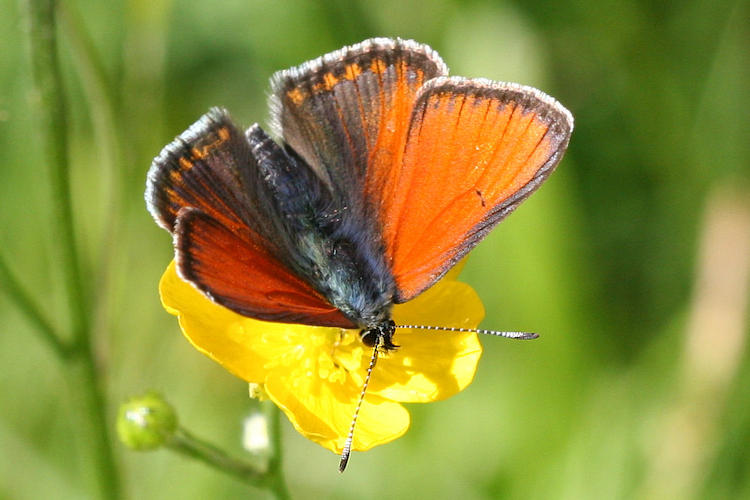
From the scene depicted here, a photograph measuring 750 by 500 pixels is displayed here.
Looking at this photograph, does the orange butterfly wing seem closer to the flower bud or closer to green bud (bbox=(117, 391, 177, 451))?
the flower bud

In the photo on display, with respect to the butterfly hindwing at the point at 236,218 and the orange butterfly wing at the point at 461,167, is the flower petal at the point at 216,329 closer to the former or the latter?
the butterfly hindwing at the point at 236,218

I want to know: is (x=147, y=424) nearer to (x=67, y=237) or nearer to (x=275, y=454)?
(x=275, y=454)

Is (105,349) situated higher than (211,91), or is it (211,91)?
(211,91)

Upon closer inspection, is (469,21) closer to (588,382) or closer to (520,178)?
(588,382)

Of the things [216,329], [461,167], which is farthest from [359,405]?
[461,167]

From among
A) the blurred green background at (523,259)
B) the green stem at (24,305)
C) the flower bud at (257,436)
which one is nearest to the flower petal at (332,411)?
the flower bud at (257,436)

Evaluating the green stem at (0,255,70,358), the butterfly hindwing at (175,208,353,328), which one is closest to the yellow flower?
the butterfly hindwing at (175,208,353,328)

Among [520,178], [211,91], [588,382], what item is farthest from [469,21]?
[520,178]
